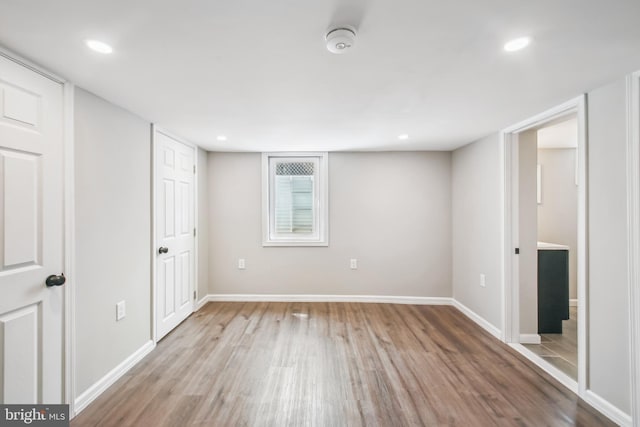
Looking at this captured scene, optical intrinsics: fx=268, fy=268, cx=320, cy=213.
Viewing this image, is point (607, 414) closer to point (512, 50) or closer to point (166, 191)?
point (512, 50)

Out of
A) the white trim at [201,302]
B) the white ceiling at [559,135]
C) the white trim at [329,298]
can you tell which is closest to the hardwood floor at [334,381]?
the white trim at [201,302]

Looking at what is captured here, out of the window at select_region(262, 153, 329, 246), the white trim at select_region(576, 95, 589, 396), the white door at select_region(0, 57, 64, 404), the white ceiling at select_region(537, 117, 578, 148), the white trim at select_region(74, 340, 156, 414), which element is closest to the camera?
the white door at select_region(0, 57, 64, 404)

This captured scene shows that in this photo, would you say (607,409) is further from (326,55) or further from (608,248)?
(326,55)

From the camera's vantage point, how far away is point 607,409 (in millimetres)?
1764

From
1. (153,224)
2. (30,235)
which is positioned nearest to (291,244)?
(153,224)

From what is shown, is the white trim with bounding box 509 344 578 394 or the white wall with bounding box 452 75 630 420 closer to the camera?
the white wall with bounding box 452 75 630 420

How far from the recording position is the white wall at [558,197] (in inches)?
151

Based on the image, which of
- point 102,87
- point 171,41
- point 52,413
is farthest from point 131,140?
point 52,413

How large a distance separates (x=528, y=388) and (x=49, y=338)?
3.27 metres

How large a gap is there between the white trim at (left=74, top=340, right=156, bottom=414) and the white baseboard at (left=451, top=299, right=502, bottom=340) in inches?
138

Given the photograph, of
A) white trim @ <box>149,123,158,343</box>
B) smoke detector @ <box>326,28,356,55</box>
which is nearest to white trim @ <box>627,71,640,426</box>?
smoke detector @ <box>326,28,356,55</box>

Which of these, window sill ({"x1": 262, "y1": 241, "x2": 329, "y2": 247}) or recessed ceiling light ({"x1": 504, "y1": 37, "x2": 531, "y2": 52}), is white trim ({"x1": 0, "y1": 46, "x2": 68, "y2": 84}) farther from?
window sill ({"x1": 262, "y1": 241, "x2": 329, "y2": 247})

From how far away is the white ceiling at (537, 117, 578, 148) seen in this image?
2.98 meters

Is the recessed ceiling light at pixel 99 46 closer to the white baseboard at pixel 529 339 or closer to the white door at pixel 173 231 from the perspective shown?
the white door at pixel 173 231
